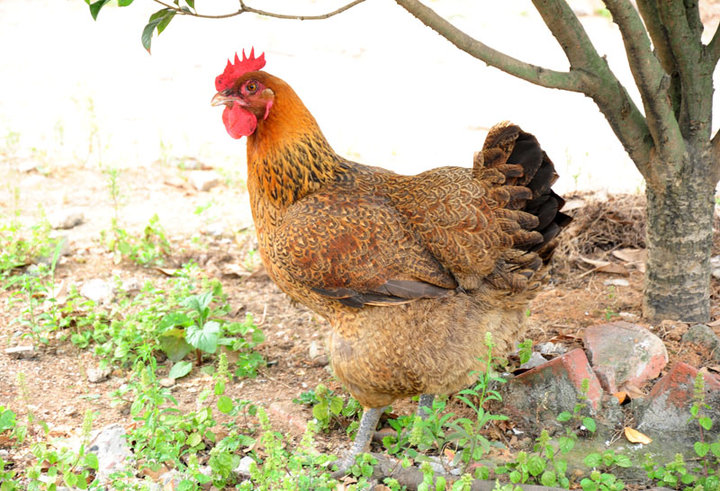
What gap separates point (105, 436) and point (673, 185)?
120 inches

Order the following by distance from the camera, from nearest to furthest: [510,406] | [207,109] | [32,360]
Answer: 1. [510,406]
2. [32,360]
3. [207,109]

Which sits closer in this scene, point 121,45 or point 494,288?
point 494,288

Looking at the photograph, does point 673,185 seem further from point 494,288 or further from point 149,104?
point 149,104

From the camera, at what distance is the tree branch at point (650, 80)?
3.09 m

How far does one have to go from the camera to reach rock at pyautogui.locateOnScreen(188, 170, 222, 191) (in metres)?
6.57

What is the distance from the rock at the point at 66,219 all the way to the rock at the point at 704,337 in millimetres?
4599

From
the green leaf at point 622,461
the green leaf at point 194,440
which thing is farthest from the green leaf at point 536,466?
the green leaf at point 194,440

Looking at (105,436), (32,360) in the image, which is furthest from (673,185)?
(32,360)

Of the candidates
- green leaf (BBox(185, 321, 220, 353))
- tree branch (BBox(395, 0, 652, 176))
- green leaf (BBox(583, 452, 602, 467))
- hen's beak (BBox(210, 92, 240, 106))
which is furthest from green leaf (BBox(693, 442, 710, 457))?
hen's beak (BBox(210, 92, 240, 106))

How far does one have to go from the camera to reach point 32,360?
3959 millimetres

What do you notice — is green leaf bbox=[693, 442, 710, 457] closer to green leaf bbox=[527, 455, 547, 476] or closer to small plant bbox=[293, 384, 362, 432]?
green leaf bbox=[527, 455, 547, 476]

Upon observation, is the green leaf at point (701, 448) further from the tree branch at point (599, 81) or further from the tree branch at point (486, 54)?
the tree branch at point (486, 54)

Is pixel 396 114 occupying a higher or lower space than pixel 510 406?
higher

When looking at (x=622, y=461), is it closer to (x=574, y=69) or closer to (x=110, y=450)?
(x=574, y=69)
